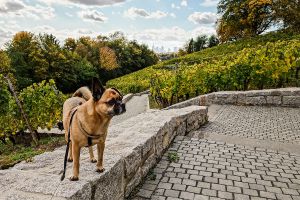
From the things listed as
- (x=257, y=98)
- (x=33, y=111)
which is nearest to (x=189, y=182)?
(x=33, y=111)

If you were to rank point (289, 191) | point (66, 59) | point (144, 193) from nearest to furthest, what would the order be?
1. point (144, 193)
2. point (289, 191)
3. point (66, 59)

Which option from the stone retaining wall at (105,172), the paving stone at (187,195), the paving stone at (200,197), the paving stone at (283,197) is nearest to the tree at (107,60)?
the stone retaining wall at (105,172)

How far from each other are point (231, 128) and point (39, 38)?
49841 mm

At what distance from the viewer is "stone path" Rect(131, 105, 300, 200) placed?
14.9ft

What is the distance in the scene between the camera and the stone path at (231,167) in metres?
4.53

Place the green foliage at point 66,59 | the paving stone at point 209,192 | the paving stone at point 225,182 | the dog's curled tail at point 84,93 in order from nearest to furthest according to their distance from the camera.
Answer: the dog's curled tail at point 84,93
the paving stone at point 209,192
the paving stone at point 225,182
the green foliage at point 66,59

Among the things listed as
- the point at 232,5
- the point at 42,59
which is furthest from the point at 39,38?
the point at 232,5

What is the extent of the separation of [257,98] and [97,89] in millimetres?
10898

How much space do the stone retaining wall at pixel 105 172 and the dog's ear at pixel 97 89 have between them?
1.00 m

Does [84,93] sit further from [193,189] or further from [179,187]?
[193,189]

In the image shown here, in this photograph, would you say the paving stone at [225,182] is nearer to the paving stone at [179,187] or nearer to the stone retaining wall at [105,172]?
the paving stone at [179,187]

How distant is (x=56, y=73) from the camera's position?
48688 millimetres

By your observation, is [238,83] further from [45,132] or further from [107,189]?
[107,189]

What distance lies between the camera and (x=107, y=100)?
8.75ft
